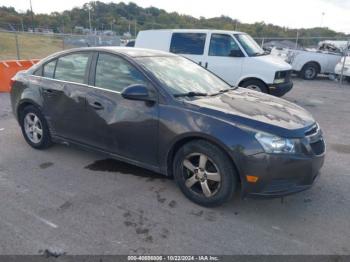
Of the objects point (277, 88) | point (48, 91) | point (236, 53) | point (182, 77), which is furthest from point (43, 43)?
point (182, 77)

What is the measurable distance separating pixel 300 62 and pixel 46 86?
1318cm

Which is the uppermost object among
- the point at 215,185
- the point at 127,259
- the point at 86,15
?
the point at 86,15

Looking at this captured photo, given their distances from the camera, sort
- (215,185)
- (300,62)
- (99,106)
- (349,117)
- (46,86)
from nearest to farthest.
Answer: (215,185) → (99,106) → (46,86) → (349,117) → (300,62)

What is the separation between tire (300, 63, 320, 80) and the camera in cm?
1474

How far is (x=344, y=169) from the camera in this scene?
4.43 metres

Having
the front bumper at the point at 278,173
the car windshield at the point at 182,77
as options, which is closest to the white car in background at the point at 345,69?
the car windshield at the point at 182,77

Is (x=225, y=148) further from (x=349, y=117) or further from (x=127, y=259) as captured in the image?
(x=349, y=117)

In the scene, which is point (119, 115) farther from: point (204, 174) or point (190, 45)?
point (190, 45)

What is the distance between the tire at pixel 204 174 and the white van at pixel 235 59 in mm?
5464

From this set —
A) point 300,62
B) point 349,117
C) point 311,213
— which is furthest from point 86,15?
point 311,213

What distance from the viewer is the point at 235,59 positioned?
27.5 ft

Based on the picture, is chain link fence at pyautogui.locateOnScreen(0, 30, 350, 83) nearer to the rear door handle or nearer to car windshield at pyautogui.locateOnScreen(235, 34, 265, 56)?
car windshield at pyautogui.locateOnScreen(235, 34, 265, 56)

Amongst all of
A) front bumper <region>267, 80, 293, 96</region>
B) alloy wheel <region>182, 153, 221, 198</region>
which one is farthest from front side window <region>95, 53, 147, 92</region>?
front bumper <region>267, 80, 293, 96</region>

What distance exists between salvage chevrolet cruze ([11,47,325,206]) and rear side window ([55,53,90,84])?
0.05 ft
